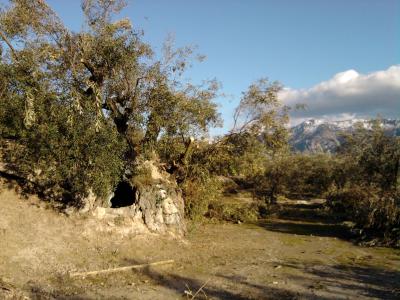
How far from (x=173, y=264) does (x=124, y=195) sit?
8728 millimetres

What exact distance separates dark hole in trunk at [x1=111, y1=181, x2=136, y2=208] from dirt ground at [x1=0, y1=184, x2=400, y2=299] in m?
3.58

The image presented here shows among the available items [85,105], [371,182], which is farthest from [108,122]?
[371,182]

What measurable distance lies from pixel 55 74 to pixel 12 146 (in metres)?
5.12

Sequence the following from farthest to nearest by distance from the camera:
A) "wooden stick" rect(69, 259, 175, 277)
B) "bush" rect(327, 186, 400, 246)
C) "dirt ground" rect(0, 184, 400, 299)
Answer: "bush" rect(327, 186, 400, 246) < "wooden stick" rect(69, 259, 175, 277) < "dirt ground" rect(0, 184, 400, 299)

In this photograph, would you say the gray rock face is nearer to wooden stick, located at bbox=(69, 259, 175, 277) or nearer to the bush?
wooden stick, located at bbox=(69, 259, 175, 277)

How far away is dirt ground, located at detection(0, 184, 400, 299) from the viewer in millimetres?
16672

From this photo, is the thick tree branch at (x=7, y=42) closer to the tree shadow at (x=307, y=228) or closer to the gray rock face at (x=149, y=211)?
the gray rock face at (x=149, y=211)

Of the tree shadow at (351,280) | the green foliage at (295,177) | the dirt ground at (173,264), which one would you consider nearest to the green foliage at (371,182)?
the dirt ground at (173,264)

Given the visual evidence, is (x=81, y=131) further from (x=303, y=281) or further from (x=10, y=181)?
(x=303, y=281)

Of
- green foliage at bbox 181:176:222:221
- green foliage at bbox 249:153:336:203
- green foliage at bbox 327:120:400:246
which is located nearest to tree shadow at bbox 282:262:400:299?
green foliage at bbox 327:120:400:246

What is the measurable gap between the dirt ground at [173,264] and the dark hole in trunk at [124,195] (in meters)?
3.58

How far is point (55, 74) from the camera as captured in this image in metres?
25.4

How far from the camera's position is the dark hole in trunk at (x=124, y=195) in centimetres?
2741

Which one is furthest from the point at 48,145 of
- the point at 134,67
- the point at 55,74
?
the point at 134,67
